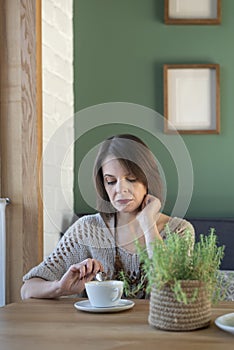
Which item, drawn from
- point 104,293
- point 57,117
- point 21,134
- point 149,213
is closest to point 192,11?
point 57,117

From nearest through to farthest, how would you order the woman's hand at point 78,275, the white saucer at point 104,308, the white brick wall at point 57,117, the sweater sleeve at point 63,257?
the white saucer at point 104,308 < the woman's hand at point 78,275 < the sweater sleeve at point 63,257 < the white brick wall at point 57,117

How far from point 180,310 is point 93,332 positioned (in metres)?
0.20

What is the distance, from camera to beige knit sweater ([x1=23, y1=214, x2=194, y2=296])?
215cm

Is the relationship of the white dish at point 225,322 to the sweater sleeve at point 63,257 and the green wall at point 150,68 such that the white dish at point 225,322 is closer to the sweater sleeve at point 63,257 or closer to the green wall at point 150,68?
the sweater sleeve at point 63,257

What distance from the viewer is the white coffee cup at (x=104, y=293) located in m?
1.61

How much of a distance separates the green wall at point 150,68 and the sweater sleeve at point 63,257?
0.79 metres

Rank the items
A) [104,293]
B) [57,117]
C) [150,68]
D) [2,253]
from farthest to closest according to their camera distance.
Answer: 1. [150,68]
2. [57,117]
3. [2,253]
4. [104,293]

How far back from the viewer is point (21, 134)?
2666 mm

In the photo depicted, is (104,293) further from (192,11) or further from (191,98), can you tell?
(192,11)

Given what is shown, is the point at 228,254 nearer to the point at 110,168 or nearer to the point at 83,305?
the point at 110,168

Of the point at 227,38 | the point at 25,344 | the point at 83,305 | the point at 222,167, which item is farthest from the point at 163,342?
the point at 227,38

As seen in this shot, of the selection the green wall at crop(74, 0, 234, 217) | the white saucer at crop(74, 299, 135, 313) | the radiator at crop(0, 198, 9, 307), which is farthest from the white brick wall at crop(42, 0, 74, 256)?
the white saucer at crop(74, 299, 135, 313)

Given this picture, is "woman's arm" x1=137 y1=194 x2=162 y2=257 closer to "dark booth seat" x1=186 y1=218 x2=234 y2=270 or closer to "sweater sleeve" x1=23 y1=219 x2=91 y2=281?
"sweater sleeve" x1=23 y1=219 x2=91 y2=281

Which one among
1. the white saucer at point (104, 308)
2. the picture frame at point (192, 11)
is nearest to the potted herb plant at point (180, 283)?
the white saucer at point (104, 308)
